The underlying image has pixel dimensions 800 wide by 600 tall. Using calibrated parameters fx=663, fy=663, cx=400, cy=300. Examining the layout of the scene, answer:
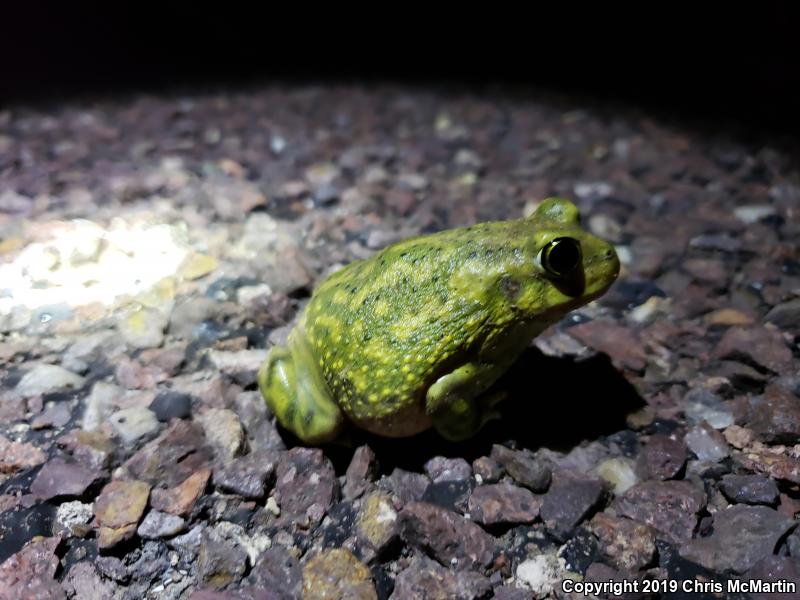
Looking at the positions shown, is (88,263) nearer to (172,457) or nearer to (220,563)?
(172,457)

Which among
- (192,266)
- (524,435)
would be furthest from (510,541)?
(192,266)

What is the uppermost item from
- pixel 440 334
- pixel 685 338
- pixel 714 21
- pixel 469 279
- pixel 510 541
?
pixel 714 21

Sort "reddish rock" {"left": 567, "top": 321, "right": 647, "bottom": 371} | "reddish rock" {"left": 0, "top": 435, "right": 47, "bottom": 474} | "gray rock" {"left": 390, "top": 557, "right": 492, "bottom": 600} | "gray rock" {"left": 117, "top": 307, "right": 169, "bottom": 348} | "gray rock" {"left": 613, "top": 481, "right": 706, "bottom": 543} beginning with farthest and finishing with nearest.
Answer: "gray rock" {"left": 117, "top": 307, "right": 169, "bottom": 348}
"reddish rock" {"left": 567, "top": 321, "right": 647, "bottom": 371}
"reddish rock" {"left": 0, "top": 435, "right": 47, "bottom": 474}
"gray rock" {"left": 613, "top": 481, "right": 706, "bottom": 543}
"gray rock" {"left": 390, "top": 557, "right": 492, "bottom": 600}

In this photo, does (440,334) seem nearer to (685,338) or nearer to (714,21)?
(685,338)

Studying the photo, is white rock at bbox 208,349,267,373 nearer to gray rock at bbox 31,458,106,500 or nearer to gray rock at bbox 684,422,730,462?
gray rock at bbox 31,458,106,500

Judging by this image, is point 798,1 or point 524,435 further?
point 798,1

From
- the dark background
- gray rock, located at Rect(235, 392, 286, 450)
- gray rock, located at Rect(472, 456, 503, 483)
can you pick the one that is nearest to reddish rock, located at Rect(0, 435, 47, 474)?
gray rock, located at Rect(235, 392, 286, 450)
